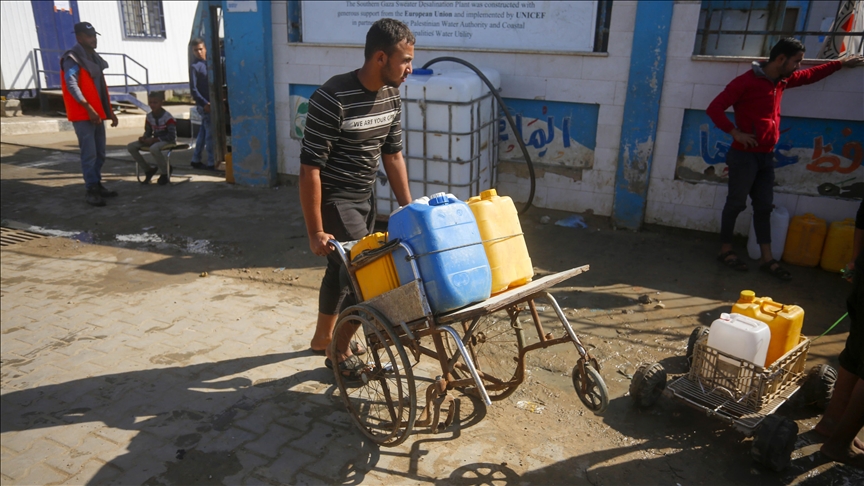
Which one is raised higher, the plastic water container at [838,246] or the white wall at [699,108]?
the white wall at [699,108]

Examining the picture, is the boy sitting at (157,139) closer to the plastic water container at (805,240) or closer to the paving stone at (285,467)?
the paving stone at (285,467)

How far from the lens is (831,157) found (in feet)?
19.2

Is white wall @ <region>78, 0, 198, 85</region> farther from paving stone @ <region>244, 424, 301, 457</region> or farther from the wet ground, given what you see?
paving stone @ <region>244, 424, 301, 457</region>

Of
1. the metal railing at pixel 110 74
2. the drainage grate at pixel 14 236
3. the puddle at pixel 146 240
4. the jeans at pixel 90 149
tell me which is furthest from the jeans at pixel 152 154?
the metal railing at pixel 110 74

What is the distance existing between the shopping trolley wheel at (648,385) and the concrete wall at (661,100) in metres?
3.53

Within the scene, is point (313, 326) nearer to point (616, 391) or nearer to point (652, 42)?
point (616, 391)

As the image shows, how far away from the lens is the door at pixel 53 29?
47.1 ft

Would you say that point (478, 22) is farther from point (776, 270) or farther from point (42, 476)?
point (42, 476)

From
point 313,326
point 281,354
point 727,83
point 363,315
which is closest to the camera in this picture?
point 363,315

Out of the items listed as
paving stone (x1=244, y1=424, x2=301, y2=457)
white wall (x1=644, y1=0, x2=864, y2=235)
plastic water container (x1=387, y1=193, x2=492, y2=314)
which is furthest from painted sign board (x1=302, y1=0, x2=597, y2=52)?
paving stone (x1=244, y1=424, x2=301, y2=457)

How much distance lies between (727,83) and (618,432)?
4.16m

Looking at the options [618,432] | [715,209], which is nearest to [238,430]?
[618,432]

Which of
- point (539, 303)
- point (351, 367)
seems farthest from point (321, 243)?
point (539, 303)

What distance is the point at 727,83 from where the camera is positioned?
601cm
